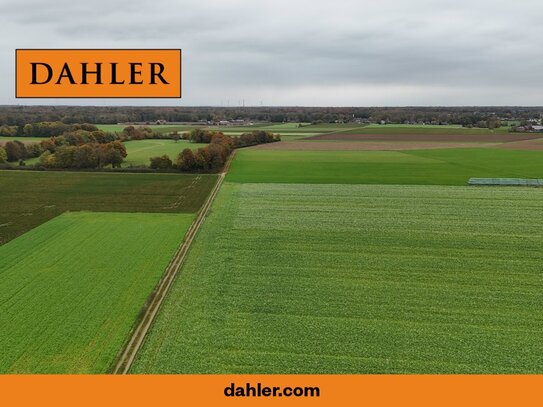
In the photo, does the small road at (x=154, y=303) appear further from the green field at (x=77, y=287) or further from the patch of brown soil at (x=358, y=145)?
the patch of brown soil at (x=358, y=145)

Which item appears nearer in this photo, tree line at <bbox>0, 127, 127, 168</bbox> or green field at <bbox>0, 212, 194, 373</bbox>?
green field at <bbox>0, 212, 194, 373</bbox>

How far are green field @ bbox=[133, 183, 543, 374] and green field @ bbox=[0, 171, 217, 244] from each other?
9.58 meters

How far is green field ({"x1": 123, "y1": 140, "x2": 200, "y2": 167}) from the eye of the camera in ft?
224

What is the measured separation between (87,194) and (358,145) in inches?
2360

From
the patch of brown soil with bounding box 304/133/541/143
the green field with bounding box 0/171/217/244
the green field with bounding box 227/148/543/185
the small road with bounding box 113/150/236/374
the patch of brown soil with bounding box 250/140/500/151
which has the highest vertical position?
the patch of brown soil with bounding box 304/133/541/143

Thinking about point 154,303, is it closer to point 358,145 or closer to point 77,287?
point 77,287

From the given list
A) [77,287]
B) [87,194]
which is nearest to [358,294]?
[77,287]

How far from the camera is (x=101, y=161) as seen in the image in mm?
61375

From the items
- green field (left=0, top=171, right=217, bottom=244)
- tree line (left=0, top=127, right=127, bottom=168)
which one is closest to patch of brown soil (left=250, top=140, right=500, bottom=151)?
tree line (left=0, top=127, right=127, bottom=168)

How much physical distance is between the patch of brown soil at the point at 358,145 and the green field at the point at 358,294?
47.2 m

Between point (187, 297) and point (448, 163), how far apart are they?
2187 inches

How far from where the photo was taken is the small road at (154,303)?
55.4ft

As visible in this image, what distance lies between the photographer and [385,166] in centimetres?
6272

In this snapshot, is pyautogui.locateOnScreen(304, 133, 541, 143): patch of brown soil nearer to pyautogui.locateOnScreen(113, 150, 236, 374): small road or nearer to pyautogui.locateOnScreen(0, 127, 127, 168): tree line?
pyautogui.locateOnScreen(0, 127, 127, 168): tree line
